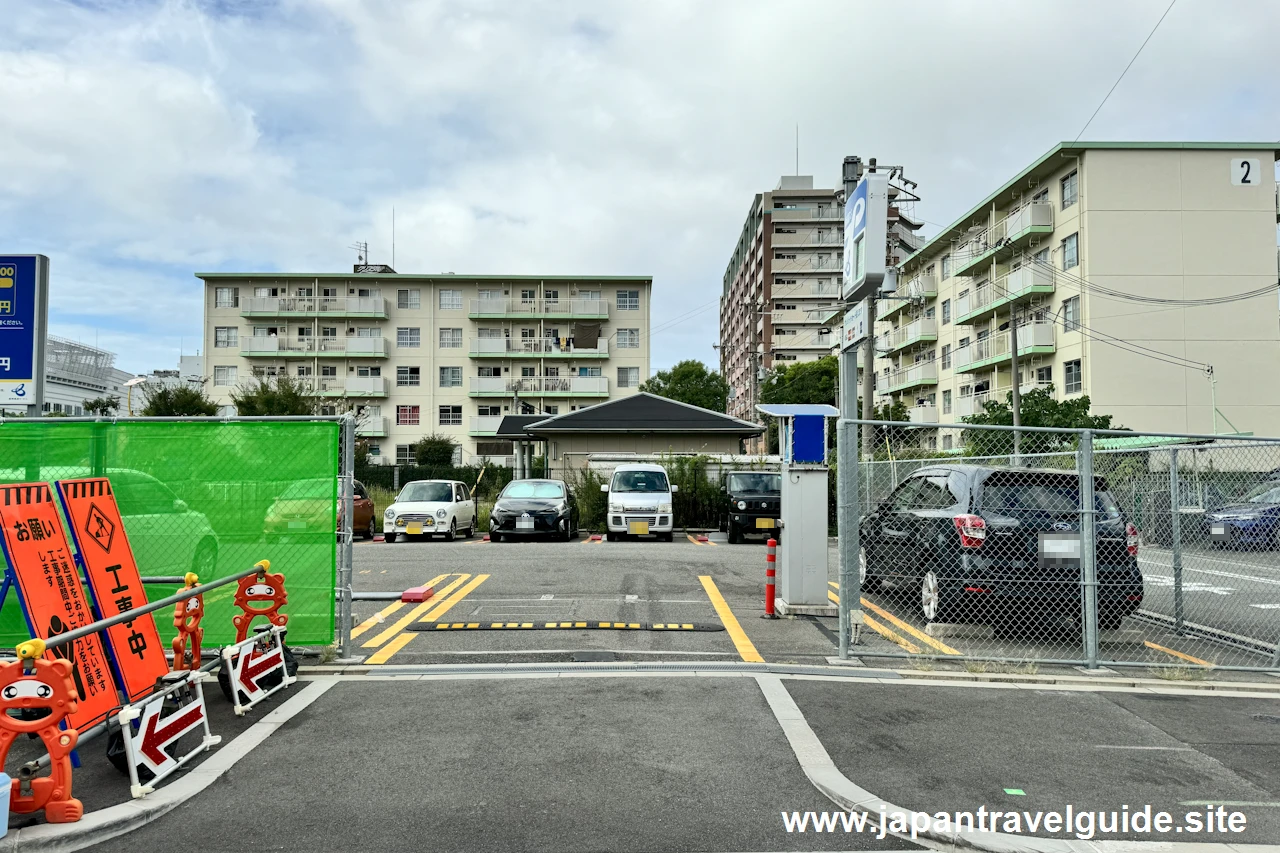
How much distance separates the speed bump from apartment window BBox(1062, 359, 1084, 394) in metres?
31.6

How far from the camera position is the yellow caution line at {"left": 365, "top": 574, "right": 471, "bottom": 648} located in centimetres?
786

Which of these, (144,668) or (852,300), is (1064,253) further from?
(144,668)

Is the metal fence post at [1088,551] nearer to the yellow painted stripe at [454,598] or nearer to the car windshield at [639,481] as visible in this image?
the yellow painted stripe at [454,598]

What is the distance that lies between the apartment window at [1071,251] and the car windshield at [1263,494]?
3014 centimetres

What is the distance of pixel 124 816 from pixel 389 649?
359cm

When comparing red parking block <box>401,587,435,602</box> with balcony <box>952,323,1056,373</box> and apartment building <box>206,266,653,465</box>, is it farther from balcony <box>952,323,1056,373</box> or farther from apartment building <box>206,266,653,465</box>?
apartment building <box>206,266,653,465</box>

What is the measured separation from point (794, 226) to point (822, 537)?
67468mm

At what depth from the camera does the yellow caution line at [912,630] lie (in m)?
7.57

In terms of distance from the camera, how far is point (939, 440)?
46.8 metres

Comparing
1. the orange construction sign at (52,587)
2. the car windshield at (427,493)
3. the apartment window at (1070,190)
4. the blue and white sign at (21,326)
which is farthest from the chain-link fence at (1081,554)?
the apartment window at (1070,190)

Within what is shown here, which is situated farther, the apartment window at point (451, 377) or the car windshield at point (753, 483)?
the apartment window at point (451, 377)

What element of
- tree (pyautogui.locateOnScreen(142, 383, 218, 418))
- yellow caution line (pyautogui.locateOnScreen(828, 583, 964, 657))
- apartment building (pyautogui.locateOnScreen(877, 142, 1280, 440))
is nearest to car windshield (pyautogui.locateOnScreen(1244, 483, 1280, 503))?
yellow caution line (pyautogui.locateOnScreen(828, 583, 964, 657))

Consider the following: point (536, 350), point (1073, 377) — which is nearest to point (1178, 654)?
point (1073, 377)

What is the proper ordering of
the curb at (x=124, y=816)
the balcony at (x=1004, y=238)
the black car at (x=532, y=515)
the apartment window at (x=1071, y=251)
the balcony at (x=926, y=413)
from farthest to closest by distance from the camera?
the balcony at (x=926, y=413) < the balcony at (x=1004, y=238) < the apartment window at (x=1071, y=251) < the black car at (x=532, y=515) < the curb at (x=124, y=816)
